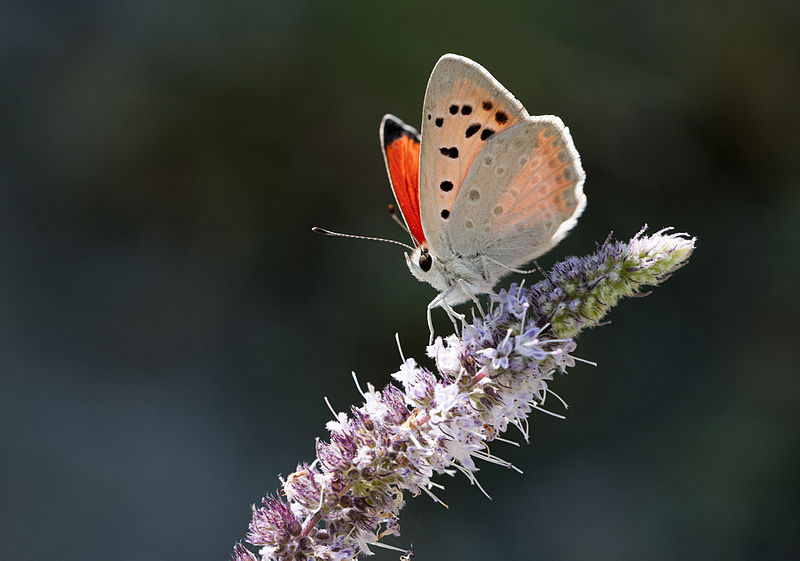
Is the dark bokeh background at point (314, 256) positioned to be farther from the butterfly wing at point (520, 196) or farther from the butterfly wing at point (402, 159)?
the butterfly wing at point (520, 196)

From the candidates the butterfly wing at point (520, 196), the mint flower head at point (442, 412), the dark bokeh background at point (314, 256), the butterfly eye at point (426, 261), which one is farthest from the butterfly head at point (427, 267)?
the dark bokeh background at point (314, 256)

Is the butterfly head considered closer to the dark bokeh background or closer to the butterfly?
the butterfly

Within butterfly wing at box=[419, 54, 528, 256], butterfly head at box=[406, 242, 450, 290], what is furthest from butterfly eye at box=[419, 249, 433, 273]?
butterfly wing at box=[419, 54, 528, 256]

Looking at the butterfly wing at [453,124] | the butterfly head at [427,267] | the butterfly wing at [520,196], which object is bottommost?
the butterfly wing at [520,196]

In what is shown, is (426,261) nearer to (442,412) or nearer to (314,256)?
(442,412)

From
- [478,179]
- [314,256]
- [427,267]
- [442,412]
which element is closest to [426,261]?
[427,267]

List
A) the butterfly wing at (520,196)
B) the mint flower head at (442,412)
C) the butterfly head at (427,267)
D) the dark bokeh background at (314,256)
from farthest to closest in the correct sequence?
the dark bokeh background at (314,256)
the butterfly head at (427,267)
the butterfly wing at (520,196)
the mint flower head at (442,412)

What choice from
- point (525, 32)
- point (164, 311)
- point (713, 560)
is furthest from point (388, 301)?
point (713, 560)
